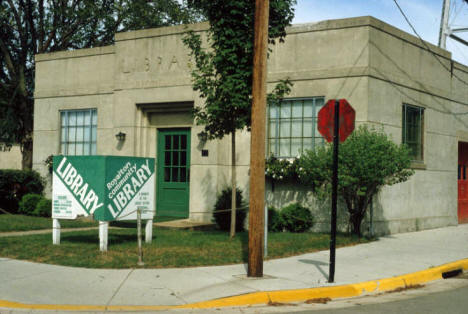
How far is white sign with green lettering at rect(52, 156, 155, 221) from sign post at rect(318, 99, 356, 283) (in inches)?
160

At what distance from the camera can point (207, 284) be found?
822cm

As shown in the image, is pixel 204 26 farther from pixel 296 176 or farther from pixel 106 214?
pixel 106 214

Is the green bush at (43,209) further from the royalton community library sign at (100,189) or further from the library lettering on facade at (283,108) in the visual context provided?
the royalton community library sign at (100,189)

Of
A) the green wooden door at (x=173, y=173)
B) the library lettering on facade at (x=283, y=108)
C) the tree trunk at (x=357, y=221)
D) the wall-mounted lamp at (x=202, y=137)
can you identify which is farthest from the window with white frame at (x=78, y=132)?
the tree trunk at (x=357, y=221)

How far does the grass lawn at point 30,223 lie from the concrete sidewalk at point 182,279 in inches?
181

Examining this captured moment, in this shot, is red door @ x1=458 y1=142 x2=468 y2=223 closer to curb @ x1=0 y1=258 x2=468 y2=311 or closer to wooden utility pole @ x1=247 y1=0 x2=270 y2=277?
curb @ x1=0 y1=258 x2=468 y2=311

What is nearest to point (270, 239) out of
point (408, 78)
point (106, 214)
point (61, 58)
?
point (106, 214)

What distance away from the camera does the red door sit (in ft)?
61.9


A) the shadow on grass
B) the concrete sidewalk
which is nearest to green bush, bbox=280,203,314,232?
the concrete sidewalk

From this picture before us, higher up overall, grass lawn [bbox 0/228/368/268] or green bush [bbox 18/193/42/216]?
green bush [bbox 18/193/42/216]

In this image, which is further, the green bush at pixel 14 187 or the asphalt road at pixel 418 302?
the green bush at pixel 14 187

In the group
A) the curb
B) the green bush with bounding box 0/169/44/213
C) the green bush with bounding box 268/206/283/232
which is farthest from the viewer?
the green bush with bounding box 0/169/44/213

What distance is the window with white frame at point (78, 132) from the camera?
18.6 meters

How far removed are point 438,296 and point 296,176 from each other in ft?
22.6
